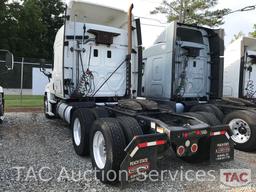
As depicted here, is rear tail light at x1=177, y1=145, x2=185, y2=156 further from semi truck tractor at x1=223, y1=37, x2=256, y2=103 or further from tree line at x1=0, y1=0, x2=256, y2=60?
tree line at x1=0, y1=0, x2=256, y2=60

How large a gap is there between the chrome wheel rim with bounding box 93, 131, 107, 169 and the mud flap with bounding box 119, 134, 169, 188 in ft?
2.54

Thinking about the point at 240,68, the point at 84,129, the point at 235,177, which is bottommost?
the point at 235,177

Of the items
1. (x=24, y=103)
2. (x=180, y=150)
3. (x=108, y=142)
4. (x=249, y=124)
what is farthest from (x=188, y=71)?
(x=24, y=103)

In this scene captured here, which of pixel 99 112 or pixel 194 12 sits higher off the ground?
pixel 194 12

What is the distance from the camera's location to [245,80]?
9.93 m

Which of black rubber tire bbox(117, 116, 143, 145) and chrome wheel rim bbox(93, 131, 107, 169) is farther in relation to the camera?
chrome wheel rim bbox(93, 131, 107, 169)

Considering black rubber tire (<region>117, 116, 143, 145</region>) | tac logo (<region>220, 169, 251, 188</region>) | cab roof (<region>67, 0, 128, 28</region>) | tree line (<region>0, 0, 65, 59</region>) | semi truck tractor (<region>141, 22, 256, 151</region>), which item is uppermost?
tree line (<region>0, 0, 65, 59</region>)

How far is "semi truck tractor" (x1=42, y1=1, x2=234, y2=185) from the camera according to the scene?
435cm

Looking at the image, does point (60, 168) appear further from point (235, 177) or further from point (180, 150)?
point (235, 177)

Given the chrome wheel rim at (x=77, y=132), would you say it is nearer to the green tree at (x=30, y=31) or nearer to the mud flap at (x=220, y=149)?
the mud flap at (x=220, y=149)

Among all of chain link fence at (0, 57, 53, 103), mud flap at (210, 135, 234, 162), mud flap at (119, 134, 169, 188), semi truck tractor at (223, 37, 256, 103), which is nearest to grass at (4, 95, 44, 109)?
chain link fence at (0, 57, 53, 103)

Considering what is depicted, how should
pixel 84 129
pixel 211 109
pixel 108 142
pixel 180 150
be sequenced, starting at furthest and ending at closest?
pixel 211 109 → pixel 84 129 → pixel 180 150 → pixel 108 142

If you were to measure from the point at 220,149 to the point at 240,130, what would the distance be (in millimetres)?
2232

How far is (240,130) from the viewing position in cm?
689
